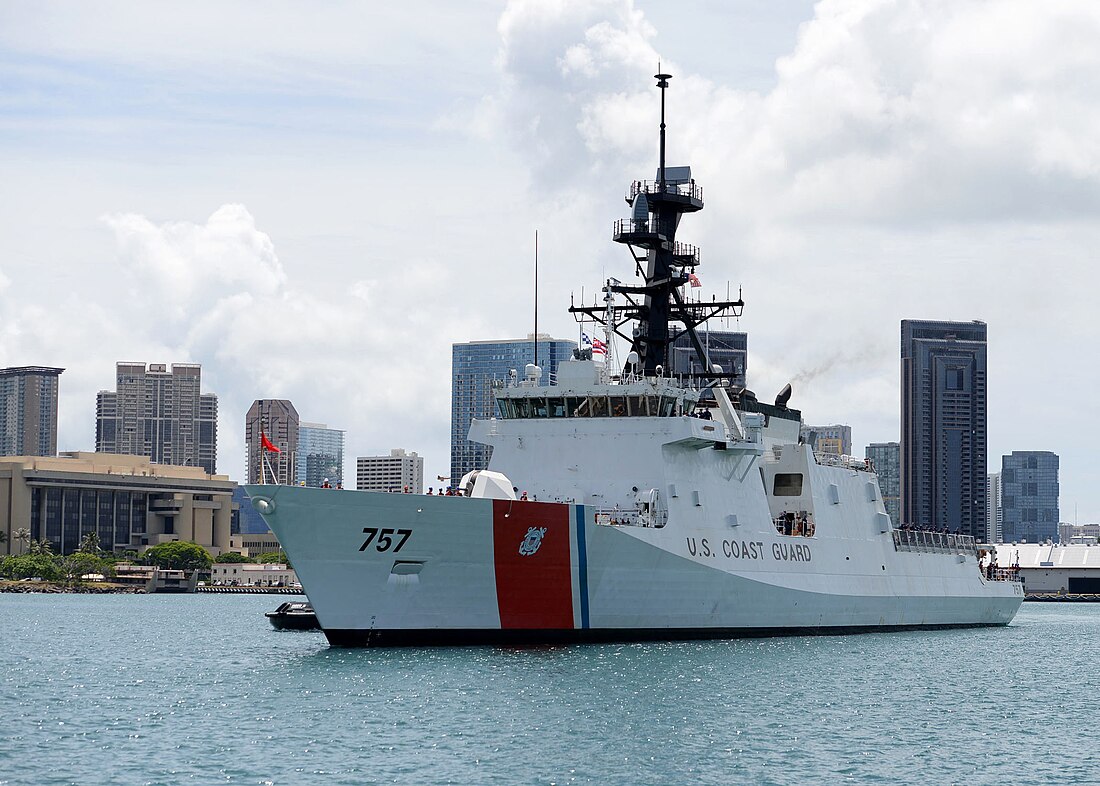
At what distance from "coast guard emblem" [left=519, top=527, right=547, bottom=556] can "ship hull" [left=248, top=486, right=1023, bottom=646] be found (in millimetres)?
29

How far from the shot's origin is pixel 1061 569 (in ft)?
380

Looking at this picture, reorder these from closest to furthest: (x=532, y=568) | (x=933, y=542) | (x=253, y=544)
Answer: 1. (x=532, y=568)
2. (x=933, y=542)
3. (x=253, y=544)

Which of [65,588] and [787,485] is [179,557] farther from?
[787,485]

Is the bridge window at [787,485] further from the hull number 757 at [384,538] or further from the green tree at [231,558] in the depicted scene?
the green tree at [231,558]

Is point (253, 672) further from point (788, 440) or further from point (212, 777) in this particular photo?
point (788, 440)

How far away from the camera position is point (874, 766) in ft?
69.9

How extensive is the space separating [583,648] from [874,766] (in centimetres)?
1255

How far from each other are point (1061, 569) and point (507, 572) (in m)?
93.1

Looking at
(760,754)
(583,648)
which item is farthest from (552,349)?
(760,754)

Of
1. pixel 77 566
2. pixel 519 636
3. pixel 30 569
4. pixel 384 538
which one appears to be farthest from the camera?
pixel 77 566

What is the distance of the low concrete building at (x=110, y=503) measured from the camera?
135625mm

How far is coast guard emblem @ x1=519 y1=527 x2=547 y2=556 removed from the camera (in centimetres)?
3172

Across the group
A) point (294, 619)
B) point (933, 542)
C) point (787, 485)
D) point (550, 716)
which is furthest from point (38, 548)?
point (550, 716)

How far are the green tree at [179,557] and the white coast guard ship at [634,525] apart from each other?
295ft
